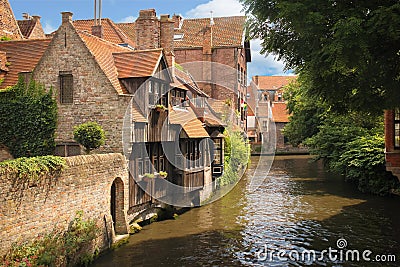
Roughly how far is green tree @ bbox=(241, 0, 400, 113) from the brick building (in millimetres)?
4383

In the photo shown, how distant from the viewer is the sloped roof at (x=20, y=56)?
697 inches

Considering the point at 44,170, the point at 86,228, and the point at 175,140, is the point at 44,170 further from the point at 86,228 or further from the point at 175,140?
the point at 175,140

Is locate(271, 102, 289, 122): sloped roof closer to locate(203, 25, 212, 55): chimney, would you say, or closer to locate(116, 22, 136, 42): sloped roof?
locate(203, 25, 212, 55): chimney

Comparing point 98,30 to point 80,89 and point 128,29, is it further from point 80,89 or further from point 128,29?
point 128,29

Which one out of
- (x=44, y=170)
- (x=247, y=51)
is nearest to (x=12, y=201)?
(x=44, y=170)

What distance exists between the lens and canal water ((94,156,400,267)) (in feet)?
45.6

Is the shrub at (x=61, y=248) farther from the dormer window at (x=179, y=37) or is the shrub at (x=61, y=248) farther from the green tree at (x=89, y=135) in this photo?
the dormer window at (x=179, y=37)

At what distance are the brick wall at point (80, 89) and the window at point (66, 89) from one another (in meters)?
0.16

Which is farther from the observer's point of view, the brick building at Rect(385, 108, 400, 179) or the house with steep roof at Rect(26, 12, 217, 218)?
the house with steep roof at Rect(26, 12, 217, 218)

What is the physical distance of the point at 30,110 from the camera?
1652cm

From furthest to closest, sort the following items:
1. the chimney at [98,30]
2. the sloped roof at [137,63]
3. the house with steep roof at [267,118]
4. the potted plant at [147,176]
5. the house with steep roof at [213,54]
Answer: the house with steep roof at [267,118] → the house with steep roof at [213,54] → the chimney at [98,30] → the sloped roof at [137,63] → the potted plant at [147,176]

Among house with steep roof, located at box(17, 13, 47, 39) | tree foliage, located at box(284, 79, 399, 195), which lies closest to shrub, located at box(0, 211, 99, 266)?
tree foliage, located at box(284, 79, 399, 195)

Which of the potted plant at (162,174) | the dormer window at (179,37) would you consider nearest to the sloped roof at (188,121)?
the potted plant at (162,174)

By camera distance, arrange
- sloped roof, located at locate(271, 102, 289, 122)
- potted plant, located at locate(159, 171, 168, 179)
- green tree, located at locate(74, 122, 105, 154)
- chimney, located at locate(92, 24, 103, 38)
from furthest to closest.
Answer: sloped roof, located at locate(271, 102, 289, 122) → chimney, located at locate(92, 24, 103, 38) → potted plant, located at locate(159, 171, 168, 179) → green tree, located at locate(74, 122, 105, 154)
